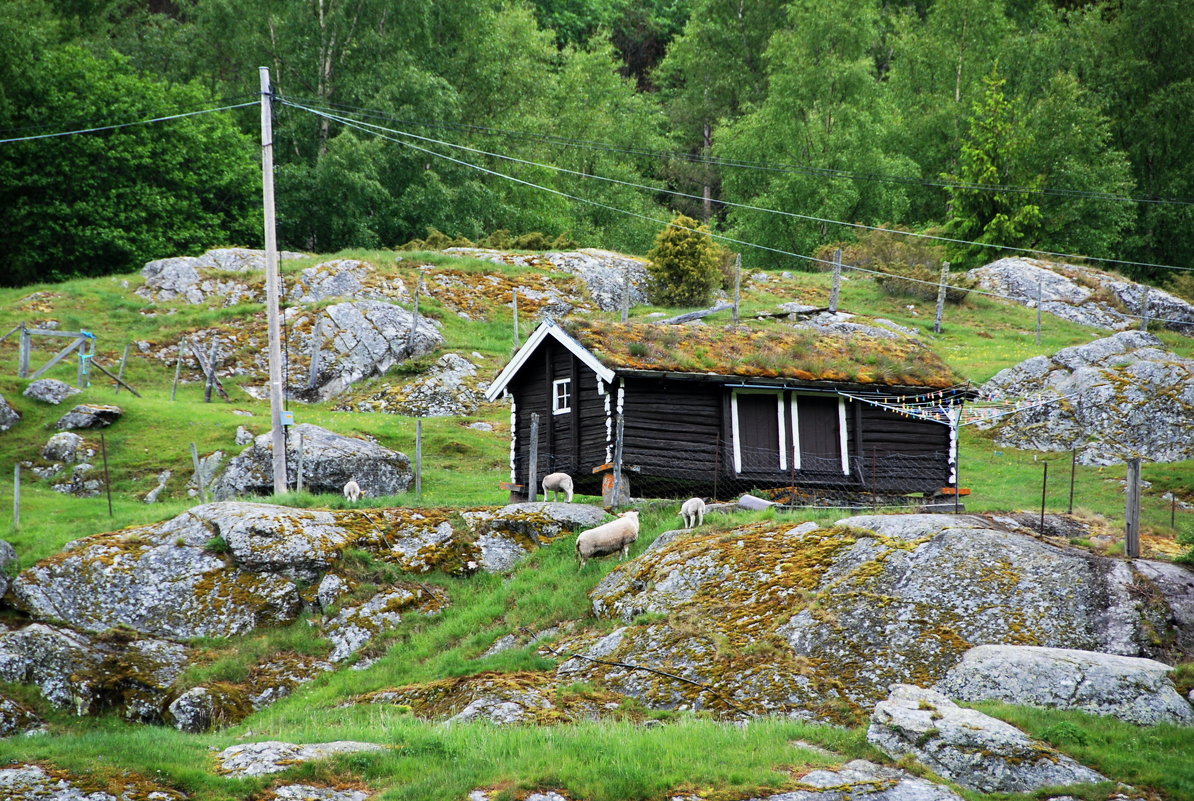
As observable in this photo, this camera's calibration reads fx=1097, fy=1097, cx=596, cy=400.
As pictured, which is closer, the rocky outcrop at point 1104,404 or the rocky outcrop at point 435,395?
the rocky outcrop at point 1104,404

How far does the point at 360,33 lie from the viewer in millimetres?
65750

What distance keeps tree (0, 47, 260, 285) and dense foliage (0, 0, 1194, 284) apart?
14 centimetres

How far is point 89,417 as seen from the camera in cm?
3331

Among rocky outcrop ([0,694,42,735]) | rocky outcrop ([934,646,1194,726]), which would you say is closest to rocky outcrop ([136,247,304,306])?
rocky outcrop ([0,694,42,735])

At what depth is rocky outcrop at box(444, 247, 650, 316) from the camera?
173 feet

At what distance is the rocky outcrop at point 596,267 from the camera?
Result: 52.8 metres

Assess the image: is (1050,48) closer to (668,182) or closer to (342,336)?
(668,182)

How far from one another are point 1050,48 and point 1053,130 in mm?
11401

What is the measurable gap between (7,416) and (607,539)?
21721mm

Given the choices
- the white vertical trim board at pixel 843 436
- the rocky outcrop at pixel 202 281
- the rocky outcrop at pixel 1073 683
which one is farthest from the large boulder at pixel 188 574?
the rocky outcrop at pixel 202 281

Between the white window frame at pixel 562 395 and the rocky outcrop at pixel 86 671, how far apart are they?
11.6 metres

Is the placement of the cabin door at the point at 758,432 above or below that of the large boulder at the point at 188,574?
above

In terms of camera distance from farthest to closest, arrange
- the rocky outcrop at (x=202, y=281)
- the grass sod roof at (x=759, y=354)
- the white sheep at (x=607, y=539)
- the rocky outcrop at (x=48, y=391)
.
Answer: the rocky outcrop at (x=202, y=281)
the rocky outcrop at (x=48, y=391)
the grass sod roof at (x=759, y=354)
the white sheep at (x=607, y=539)

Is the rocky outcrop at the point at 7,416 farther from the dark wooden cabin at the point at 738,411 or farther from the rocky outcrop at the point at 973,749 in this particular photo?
the rocky outcrop at the point at 973,749
